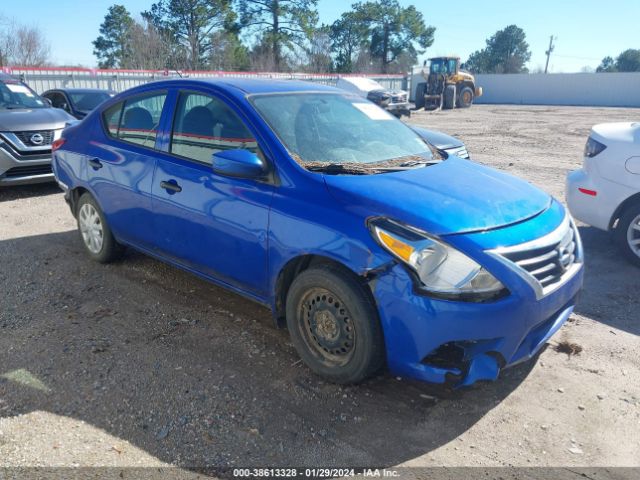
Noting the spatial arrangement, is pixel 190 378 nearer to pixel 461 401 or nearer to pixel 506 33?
pixel 461 401

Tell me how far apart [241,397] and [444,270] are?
1.37m

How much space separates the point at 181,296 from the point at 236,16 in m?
44.3

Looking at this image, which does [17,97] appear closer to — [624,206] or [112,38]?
[624,206]

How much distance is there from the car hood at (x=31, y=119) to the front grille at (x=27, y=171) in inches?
21.4

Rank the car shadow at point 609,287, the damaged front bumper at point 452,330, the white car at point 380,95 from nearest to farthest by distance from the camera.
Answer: the damaged front bumper at point 452,330 → the car shadow at point 609,287 → the white car at point 380,95

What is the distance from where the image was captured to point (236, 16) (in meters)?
44.0

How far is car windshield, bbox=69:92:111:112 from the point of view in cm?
1138

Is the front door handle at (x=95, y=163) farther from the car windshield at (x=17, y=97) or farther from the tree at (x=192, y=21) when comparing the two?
the tree at (x=192, y=21)

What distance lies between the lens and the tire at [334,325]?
2.84 metres

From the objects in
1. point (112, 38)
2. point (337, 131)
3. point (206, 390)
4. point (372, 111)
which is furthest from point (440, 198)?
point (112, 38)

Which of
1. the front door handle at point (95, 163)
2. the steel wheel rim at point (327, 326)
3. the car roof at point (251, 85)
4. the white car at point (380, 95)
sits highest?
the car roof at point (251, 85)

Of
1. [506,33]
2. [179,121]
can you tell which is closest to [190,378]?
[179,121]

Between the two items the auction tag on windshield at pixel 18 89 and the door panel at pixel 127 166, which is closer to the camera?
the door panel at pixel 127 166

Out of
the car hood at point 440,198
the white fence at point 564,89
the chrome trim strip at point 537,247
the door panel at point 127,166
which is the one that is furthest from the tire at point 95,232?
Answer: the white fence at point 564,89
